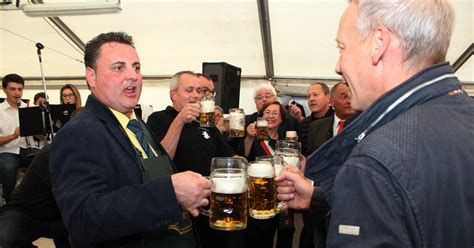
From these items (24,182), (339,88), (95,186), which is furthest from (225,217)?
(339,88)

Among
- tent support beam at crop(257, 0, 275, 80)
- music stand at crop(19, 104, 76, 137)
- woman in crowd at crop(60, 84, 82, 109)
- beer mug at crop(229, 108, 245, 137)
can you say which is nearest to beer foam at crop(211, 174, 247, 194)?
beer mug at crop(229, 108, 245, 137)

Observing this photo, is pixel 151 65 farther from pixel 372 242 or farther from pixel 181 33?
pixel 372 242

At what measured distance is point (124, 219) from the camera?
3.97ft

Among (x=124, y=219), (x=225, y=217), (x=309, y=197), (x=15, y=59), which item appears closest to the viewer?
(x=124, y=219)

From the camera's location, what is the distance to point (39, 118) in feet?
14.6

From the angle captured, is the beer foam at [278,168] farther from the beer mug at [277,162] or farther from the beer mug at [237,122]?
the beer mug at [237,122]

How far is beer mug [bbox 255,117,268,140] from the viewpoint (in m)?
3.38

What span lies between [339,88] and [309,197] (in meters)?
2.18

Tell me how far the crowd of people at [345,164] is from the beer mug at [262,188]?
59 mm

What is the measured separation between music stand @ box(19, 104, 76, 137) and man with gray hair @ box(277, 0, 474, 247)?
4.25 metres

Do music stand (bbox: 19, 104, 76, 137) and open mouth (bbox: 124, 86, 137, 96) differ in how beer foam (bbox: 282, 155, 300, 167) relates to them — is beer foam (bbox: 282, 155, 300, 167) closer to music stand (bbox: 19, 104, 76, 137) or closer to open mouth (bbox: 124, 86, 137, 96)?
open mouth (bbox: 124, 86, 137, 96)

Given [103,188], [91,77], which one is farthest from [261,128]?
[103,188]

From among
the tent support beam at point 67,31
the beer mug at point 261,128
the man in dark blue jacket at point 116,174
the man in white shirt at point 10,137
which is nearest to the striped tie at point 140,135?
the man in dark blue jacket at point 116,174

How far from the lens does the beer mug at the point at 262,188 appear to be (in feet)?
4.67
